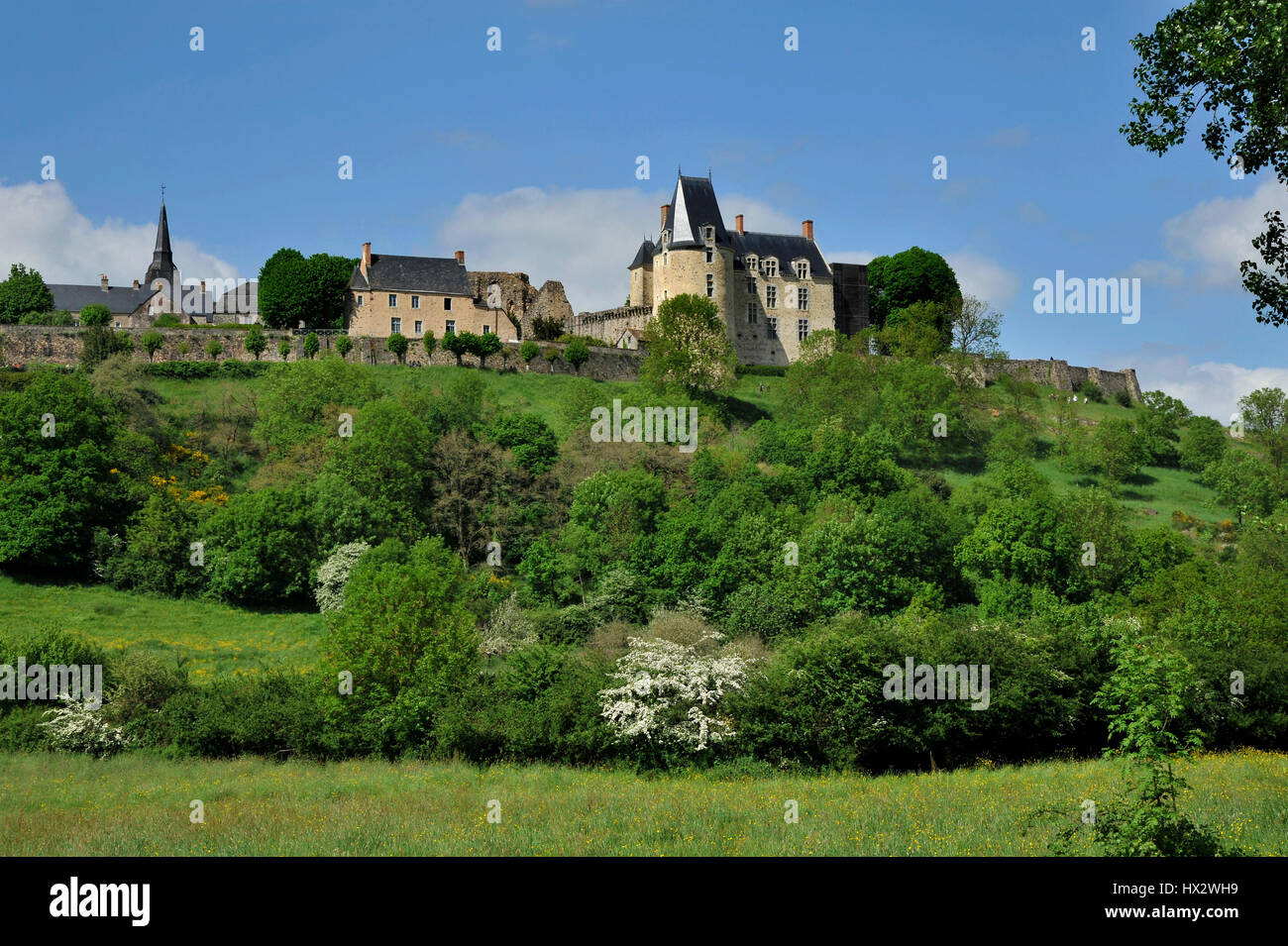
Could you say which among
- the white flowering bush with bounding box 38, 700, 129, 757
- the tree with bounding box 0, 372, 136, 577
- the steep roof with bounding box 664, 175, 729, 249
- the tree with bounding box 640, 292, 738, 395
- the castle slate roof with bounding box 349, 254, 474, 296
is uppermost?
the steep roof with bounding box 664, 175, 729, 249

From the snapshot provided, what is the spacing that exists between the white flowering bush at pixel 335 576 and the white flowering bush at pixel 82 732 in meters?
14.1

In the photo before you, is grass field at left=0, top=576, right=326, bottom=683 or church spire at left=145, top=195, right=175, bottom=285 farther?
church spire at left=145, top=195, right=175, bottom=285

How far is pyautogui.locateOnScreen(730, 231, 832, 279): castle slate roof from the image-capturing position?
9025 cm

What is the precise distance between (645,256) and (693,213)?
4.98 m

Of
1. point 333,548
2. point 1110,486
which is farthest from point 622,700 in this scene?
point 1110,486

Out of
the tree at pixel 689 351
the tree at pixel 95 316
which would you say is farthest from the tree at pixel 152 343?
the tree at pixel 689 351

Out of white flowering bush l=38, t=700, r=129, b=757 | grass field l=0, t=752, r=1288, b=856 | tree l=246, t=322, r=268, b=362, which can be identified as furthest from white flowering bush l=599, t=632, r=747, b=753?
tree l=246, t=322, r=268, b=362

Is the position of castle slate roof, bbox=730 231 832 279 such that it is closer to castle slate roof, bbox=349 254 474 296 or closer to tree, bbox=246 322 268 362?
castle slate roof, bbox=349 254 474 296

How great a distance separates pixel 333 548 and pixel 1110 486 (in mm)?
40914

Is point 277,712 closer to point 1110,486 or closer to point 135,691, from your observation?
point 135,691

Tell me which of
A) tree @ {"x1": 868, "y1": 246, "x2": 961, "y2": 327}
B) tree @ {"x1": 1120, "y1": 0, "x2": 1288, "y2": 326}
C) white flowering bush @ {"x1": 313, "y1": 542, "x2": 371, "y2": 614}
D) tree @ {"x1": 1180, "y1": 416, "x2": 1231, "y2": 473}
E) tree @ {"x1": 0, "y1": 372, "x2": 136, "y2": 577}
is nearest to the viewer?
tree @ {"x1": 1120, "y1": 0, "x2": 1288, "y2": 326}

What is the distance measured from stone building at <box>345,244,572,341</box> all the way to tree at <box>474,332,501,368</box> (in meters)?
5.51

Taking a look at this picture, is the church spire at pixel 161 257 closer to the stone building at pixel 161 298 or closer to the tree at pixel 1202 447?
the stone building at pixel 161 298

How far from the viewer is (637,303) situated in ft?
290
